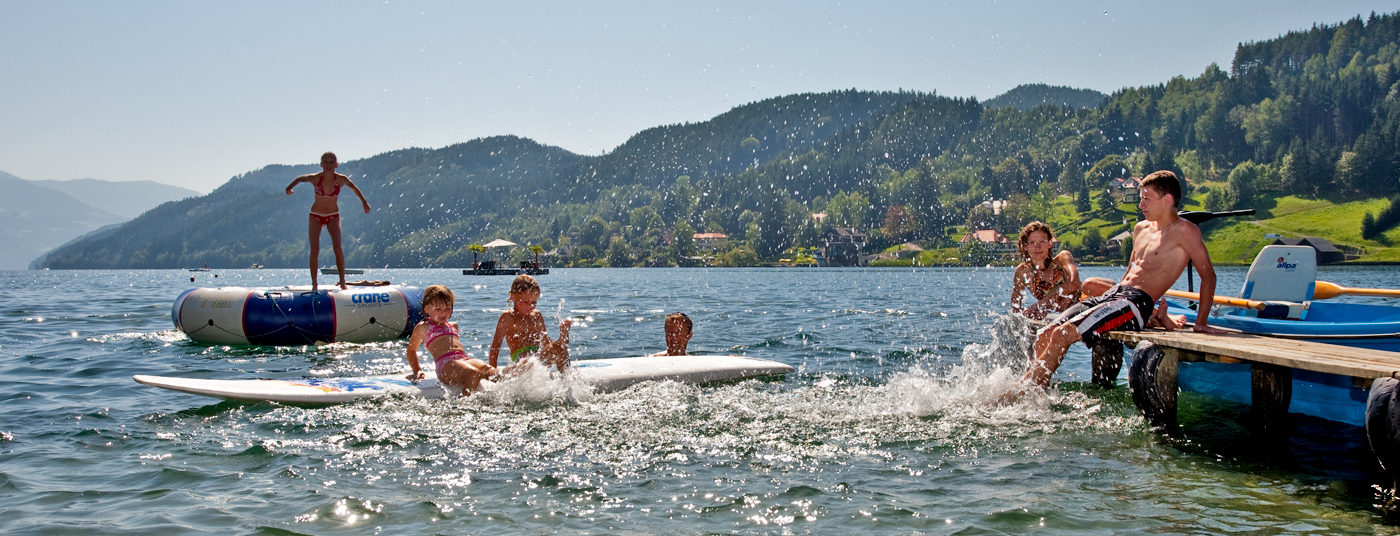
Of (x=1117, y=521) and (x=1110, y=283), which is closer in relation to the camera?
(x=1117, y=521)

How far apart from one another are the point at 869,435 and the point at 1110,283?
14.6 ft

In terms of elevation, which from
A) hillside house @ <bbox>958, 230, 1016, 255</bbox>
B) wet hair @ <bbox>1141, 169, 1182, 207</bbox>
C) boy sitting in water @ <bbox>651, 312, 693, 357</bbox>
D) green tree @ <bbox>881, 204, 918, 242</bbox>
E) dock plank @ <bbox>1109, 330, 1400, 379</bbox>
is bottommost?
boy sitting in water @ <bbox>651, 312, 693, 357</bbox>

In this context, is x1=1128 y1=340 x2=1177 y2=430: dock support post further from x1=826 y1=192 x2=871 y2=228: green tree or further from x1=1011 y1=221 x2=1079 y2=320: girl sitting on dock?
x1=826 y1=192 x2=871 y2=228: green tree

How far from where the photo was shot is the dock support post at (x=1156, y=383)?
7016 mm

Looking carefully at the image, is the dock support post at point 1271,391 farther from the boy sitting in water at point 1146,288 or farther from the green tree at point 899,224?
the green tree at point 899,224

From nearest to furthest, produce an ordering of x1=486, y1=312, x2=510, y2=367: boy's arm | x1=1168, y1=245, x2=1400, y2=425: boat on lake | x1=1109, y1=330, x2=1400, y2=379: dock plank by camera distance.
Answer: x1=1109, y1=330, x2=1400, y2=379: dock plank
x1=1168, y1=245, x2=1400, y2=425: boat on lake
x1=486, y1=312, x2=510, y2=367: boy's arm

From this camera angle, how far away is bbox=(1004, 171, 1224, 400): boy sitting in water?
7.63m

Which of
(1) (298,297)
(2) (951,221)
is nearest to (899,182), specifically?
(2) (951,221)

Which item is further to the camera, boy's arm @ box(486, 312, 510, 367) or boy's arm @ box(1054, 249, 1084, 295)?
boy's arm @ box(1054, 249, 1084, 295)

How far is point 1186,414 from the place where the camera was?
851 centimetres

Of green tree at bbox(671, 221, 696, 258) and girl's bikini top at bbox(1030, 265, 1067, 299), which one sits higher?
green tree at bbox(671, 221, 696, 258)

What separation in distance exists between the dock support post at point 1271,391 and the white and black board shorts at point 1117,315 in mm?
1052

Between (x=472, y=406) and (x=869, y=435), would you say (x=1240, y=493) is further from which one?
(x=472, y=406)

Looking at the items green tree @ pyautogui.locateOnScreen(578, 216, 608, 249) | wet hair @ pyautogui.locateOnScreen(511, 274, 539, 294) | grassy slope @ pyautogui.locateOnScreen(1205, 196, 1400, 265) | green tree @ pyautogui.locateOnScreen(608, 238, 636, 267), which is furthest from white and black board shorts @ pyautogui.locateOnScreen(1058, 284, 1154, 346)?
green tree @ pyautogui.locateOnScreen(578, 216, 608, 249)
